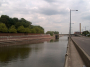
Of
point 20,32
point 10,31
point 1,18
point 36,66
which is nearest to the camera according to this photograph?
point 36,66

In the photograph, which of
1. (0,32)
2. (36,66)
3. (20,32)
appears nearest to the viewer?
(36,66)

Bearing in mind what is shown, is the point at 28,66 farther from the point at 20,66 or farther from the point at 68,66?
the point at 68,66

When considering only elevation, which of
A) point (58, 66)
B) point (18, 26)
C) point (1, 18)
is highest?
point (1, 18)

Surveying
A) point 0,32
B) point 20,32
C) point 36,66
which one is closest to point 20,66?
point 36,66

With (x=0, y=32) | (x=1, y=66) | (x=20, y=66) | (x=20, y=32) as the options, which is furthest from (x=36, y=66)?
(x=20, y=32)

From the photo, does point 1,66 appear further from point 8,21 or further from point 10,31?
point 8,21

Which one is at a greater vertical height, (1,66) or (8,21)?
(8,21)

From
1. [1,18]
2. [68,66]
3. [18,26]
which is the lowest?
[68,66]

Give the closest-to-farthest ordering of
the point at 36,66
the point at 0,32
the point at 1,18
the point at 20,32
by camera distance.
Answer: the point at 36,66 → the point at 0,32 → the point at 1,18 → the point at 20,32

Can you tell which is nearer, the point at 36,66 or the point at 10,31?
the point at 36,66

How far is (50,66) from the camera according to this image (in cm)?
1224

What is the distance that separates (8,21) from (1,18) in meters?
4.24

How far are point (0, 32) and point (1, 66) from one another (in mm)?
38713

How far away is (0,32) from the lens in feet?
155
